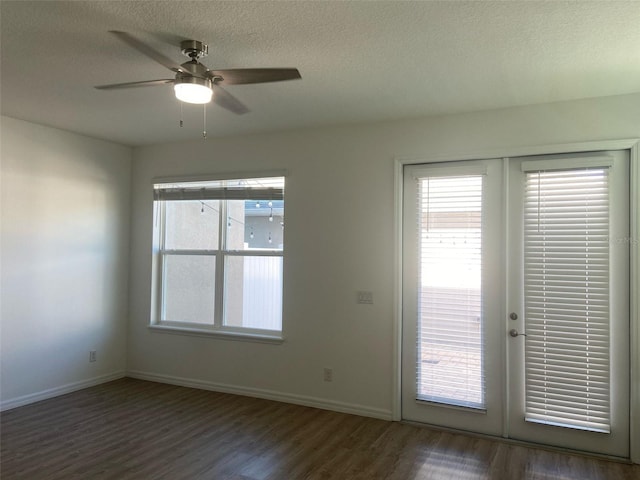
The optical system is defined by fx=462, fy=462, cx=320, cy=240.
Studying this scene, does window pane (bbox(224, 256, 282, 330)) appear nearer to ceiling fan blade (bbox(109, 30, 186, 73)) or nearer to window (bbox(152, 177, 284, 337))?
window (bbox(152, 177, 284, 337))

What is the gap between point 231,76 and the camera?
7.94 feet

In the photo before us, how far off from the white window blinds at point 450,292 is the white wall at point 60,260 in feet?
11.2

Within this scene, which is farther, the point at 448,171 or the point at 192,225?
the point at 192,225

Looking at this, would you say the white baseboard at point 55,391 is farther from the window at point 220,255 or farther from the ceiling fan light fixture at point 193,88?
the ceiling fan light fixture at point 193,88

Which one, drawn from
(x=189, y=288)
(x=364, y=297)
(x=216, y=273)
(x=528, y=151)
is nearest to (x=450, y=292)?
(x=364, y=297)

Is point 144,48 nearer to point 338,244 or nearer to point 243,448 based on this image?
point 338,244

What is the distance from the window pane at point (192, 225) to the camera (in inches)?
200

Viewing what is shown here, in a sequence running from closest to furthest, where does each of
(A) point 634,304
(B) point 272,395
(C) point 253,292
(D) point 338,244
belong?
(A) point 634,304 < (D) point 338,244 < (B) point 272,395 < (C) point 253,292

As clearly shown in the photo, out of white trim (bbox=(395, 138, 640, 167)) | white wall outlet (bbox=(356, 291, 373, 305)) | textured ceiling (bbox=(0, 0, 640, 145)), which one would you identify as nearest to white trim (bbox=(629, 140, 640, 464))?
white trim (bbox=(395, 138, 640, 167))

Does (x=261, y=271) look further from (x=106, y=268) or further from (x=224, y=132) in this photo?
(x=106, y=268)

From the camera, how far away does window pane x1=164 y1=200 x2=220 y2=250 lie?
509 cm

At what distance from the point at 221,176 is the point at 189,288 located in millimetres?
1312

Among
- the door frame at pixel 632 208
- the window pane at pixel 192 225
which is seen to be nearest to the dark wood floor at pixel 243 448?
the door frame at pixel 632 208

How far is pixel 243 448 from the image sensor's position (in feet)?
11.3
